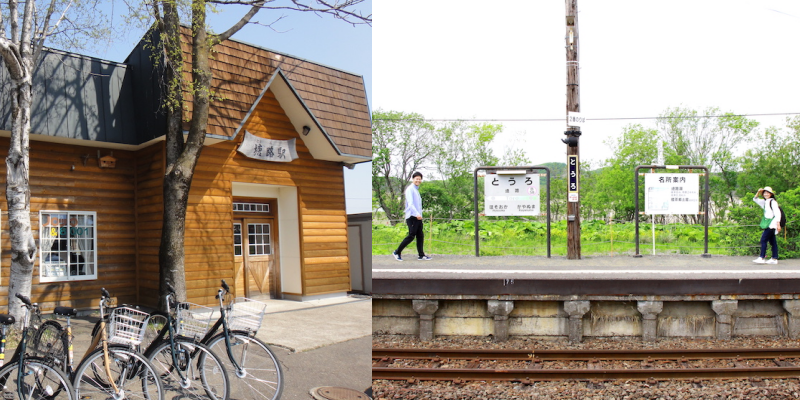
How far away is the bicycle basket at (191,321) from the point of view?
3195 mm

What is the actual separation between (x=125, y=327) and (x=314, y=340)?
1.26 metres

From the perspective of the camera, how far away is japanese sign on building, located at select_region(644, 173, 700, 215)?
8.72 meters

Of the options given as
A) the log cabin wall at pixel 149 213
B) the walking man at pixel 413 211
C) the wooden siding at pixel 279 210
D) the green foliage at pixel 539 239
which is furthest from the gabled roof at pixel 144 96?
the green foliage at pixel 539 239

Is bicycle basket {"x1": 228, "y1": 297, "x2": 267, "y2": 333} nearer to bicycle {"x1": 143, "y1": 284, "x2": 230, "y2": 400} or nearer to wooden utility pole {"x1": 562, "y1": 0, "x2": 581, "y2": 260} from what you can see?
bicycle {"x1": 143, "y1": 284, "x2": 230, "y2": 400}

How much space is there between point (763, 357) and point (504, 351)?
8.34 feet

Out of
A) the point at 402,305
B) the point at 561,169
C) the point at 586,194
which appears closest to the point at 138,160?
the point at 402,305

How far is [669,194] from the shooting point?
877 cm

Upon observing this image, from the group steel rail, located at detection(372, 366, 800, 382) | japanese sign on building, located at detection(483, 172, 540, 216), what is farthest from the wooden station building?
japanese sign on building, located at detection(483, 172, 540, 216)

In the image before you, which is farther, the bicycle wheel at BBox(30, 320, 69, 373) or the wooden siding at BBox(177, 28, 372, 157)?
the wooden siding at BBox(177, 28, 372, 157)

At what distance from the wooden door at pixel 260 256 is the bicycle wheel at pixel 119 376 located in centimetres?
127

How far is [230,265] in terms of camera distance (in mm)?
4211

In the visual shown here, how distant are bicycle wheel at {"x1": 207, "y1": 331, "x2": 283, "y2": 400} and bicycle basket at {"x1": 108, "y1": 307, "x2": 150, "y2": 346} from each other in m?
0.40

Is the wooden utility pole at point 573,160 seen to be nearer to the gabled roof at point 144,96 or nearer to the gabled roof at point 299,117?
the gabled roof at point 299,117

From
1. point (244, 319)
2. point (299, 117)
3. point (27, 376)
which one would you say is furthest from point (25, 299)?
point (299, 117)
